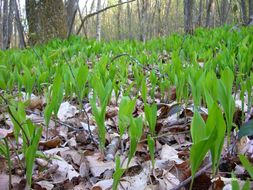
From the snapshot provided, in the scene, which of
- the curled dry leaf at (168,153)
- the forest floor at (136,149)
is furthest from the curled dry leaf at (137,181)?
the curled dry leaf at (168,153)

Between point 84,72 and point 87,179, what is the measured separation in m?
0.69

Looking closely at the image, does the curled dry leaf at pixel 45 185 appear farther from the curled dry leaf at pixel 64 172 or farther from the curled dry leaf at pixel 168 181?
the curled dry leaf at pixel 168 181

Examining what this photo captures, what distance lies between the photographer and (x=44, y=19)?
596cm

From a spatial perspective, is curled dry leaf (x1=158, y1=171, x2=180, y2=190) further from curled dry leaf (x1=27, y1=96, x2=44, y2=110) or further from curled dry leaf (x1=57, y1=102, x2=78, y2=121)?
curled dry leaf (x1=27, y1=96, x2=44, y2=110)

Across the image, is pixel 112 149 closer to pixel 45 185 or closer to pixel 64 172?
pixel 64 172

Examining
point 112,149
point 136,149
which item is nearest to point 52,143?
point 112,149

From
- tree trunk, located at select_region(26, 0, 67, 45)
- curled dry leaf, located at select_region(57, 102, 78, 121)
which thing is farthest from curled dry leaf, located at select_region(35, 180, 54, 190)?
tree trunk, located at select_region(26, 0, 67, 45)

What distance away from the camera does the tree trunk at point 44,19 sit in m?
5.92

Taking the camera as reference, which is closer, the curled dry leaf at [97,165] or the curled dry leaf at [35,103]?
the curled dry leaf at [97,165]

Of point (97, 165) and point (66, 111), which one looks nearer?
point (97, 165)

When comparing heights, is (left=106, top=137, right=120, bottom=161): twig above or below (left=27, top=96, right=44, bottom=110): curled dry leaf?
below

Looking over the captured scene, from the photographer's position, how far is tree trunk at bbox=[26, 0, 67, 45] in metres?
5.92

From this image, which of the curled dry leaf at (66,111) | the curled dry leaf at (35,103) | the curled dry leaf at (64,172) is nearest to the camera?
the curled dry leaf at (64,172)

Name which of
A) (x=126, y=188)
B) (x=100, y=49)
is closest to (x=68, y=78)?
(x=126, y=188)
